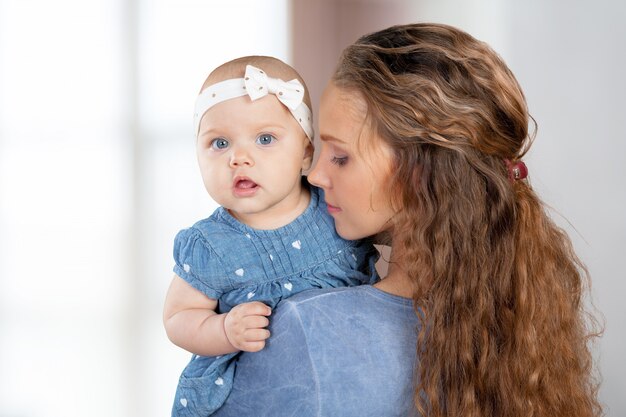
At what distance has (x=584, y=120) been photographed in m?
2.94

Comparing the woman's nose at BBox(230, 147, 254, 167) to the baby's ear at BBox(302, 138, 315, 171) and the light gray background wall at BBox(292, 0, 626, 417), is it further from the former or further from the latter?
the light gray background wall at BBox(292, 0, 626, 417)

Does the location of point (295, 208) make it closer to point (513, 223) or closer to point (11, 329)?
point (513, 223)

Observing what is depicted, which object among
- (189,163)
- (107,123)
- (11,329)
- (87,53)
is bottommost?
(11,329)

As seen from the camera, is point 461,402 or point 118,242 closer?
point 461,402

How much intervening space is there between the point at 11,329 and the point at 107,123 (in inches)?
29.1

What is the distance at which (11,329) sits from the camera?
8.52 feet

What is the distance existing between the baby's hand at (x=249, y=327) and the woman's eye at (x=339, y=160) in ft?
0.95

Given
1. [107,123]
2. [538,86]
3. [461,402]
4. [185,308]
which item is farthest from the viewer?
[538,86]

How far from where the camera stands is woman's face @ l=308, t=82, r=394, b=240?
4.90ft

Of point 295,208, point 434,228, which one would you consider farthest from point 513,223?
point 295,208

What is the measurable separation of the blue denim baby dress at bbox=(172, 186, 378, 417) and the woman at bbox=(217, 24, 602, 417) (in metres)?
0.09

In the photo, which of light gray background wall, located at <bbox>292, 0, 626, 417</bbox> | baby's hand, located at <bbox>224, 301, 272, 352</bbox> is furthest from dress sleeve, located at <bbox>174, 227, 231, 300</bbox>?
light gray background wall, located at <bbox>292, 0, 626, 417</bbox>

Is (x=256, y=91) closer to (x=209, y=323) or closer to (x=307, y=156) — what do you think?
(x=307, y=156)

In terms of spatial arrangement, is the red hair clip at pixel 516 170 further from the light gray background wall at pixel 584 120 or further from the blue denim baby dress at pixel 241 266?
the light gray background wall at pixel 584 120
